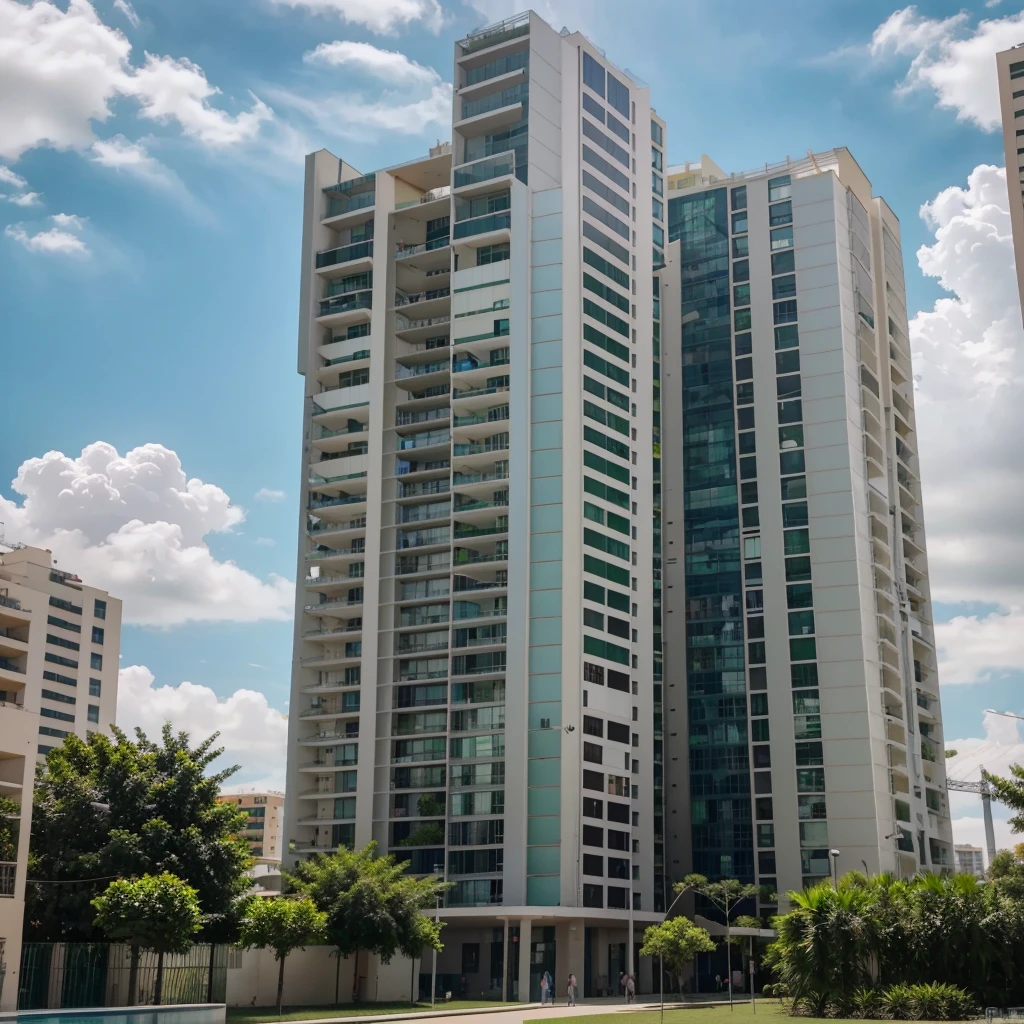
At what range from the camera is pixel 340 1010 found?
207ft

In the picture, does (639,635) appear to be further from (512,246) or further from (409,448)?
(512,246)

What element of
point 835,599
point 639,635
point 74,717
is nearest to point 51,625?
point 74,717

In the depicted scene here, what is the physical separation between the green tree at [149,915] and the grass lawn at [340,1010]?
394 centimetres

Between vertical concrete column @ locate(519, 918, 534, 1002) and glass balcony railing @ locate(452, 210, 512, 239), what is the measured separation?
49.1m

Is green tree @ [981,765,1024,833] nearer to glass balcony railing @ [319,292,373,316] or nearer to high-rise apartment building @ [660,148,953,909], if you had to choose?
high-rise apartment building @ [660,148,953,909]

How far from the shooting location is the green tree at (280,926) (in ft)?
204

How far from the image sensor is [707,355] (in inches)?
4695

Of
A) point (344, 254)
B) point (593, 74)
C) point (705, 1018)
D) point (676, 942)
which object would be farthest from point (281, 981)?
point (593, 74)

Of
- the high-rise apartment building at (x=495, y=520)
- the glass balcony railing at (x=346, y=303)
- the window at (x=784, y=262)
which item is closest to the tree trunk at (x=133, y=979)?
the high-rise apartment building at (x=495, y=520)

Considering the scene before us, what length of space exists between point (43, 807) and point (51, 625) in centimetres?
8064

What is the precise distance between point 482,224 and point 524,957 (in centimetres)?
5182

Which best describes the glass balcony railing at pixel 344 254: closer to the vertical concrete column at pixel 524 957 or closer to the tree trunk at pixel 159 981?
the vertical concrete column at pixel 524 957

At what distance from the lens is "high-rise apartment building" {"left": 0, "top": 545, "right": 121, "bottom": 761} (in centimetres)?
13700

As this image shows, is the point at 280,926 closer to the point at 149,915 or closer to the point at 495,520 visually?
the point at 149,915
